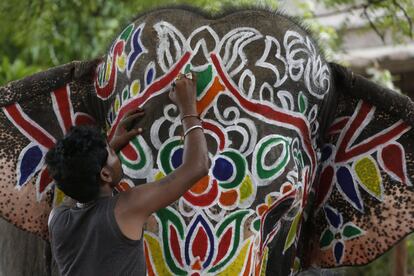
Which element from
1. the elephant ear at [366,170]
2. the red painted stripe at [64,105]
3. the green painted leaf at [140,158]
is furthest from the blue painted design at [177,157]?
the elephant ear at [366,170]

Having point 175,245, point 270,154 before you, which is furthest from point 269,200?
point 175,245

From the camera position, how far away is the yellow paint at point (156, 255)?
328cm

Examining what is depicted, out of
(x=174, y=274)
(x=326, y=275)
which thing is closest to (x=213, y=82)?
(x=174, y=274)

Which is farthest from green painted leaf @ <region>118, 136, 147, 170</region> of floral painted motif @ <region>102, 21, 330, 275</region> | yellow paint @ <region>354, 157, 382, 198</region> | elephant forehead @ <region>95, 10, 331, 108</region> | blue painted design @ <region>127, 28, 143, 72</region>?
yellow paint @ <region>354, 157, 382, 198</region>

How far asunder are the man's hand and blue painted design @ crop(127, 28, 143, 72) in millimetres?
213

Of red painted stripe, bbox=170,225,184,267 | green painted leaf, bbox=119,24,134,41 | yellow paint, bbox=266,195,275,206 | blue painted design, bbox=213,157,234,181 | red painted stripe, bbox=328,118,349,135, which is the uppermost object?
green painted leaf, bbox=119,24,134,41

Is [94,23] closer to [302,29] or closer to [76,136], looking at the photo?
[302,29]

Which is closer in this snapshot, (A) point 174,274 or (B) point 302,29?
(A) point 174,274

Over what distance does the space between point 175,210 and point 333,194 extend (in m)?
0.95

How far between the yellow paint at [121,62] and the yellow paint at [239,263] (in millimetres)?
875

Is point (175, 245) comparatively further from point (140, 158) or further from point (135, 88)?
point (135, 88)

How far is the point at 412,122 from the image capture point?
389 centimetres

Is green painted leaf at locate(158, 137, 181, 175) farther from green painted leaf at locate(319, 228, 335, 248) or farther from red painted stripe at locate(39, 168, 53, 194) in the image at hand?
green painted leaf at locate(319, 228, 335, 248)

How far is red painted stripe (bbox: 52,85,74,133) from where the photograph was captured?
3926mm
